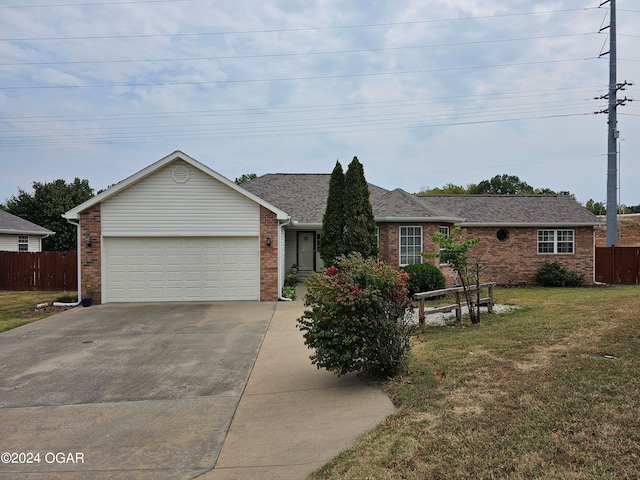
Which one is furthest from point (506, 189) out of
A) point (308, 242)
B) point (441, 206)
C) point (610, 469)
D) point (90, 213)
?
point (610, 469)

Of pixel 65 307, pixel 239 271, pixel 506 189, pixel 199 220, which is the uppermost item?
pixel 506 189

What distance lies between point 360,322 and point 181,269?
9714mm

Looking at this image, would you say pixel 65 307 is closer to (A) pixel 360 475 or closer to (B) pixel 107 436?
(B) pixel 107 436

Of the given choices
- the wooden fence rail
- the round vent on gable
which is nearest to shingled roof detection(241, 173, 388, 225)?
the round vent on gable

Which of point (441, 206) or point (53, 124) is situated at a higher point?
point (53, 124)

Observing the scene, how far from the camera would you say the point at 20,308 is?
1347 centimetres

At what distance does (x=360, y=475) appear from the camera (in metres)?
3.43

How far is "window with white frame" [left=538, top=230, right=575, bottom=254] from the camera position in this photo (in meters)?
19.4

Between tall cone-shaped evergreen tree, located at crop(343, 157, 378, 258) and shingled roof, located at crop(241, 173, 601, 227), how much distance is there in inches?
70.3

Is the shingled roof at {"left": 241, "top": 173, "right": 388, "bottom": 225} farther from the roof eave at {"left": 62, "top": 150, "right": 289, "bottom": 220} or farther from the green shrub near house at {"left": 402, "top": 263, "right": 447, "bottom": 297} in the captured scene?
the green shrub near house at {"left": 402, "top": 263, "right": 447, "bottom": 297}

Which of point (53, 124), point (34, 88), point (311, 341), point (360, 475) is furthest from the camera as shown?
point (53, 124)

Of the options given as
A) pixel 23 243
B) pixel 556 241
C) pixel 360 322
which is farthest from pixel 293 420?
pixel 23 243

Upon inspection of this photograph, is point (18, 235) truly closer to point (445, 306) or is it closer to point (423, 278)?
point (423, 278)

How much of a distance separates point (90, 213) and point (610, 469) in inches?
565
